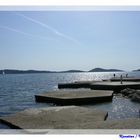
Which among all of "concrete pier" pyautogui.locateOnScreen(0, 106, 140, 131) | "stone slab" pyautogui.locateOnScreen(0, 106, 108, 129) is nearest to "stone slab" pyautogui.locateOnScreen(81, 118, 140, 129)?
"concrete pier" pyautogui.locateOnScreen(0, 106, 140, 131)

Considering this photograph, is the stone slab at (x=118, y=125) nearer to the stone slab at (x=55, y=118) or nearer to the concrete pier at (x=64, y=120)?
the concrete pier at (x=64, y=120)

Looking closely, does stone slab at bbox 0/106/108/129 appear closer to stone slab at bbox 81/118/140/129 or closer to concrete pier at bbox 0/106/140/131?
concrete pier at bbox 0/106/140/131

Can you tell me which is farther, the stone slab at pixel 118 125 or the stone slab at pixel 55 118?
the stone slab at pixel 55 118

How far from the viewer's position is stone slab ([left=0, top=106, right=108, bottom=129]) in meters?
A: 8.86

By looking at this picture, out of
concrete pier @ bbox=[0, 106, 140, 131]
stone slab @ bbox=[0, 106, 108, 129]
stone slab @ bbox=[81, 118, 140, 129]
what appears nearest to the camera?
stone slab @ bbox=[81, 118, 140, 129]

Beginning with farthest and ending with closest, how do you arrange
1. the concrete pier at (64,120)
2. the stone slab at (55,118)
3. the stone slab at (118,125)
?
the stone slab at (55,118) → the concrete pier at (64,120) → the stone slab at (118,125)

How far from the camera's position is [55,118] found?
10031 millimetres

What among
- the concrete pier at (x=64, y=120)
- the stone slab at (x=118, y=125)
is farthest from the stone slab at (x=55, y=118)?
the stone slab at (x=118, y=125)

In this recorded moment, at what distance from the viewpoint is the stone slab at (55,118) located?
8863 millimetres

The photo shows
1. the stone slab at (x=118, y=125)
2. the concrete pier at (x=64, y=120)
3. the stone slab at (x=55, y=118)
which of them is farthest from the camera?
the stone slab at (x=55, y=118)

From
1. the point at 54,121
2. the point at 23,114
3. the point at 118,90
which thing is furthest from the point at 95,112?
the point at 118,90
